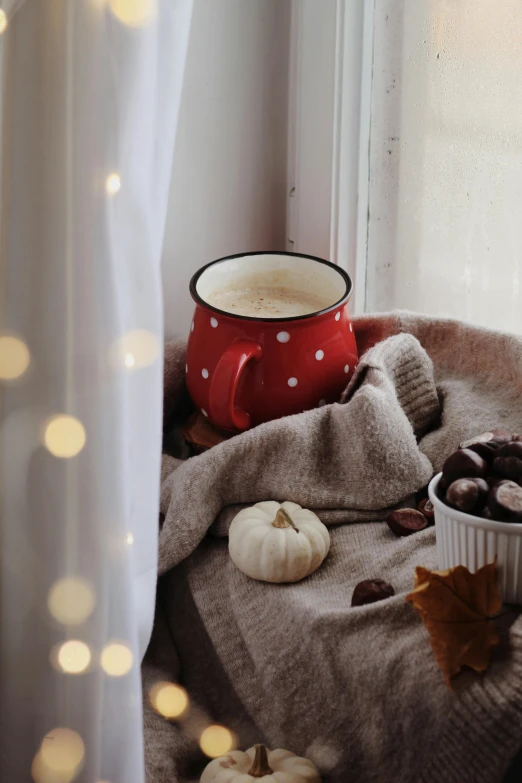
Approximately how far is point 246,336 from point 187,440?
167 millimetres

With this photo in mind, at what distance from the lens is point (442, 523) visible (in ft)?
2.23

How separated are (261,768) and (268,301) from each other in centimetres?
56

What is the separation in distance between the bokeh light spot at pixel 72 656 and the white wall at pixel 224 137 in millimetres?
636

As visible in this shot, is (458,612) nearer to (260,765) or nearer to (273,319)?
(260,765)

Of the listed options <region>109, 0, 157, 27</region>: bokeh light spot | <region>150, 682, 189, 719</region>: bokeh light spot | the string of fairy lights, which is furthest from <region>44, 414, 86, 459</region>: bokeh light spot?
<region>150, 682, 189, 719</region>: bokeh light spot

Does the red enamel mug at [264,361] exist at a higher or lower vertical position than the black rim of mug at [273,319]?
lower

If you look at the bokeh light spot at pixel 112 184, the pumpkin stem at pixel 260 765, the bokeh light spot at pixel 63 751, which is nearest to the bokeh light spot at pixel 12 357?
the bokeh light spot at pixel 112 184

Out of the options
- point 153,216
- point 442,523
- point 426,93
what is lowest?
point 442,523

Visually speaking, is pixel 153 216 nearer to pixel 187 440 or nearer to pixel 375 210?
pixel 187 440

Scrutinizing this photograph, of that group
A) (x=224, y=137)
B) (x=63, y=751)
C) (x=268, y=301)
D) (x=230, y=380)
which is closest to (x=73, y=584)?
(x=63, y=751)

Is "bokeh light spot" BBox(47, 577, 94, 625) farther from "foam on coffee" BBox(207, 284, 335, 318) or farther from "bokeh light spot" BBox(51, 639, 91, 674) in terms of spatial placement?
"foam on coffee" BBox(207, 284, 335, 318)

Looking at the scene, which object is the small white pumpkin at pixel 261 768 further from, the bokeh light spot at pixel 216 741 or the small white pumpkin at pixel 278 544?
the small white pumpkin at pixel 278 544

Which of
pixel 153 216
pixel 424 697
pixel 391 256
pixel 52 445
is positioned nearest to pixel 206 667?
pixel 424 697

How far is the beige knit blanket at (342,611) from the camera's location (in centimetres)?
63
